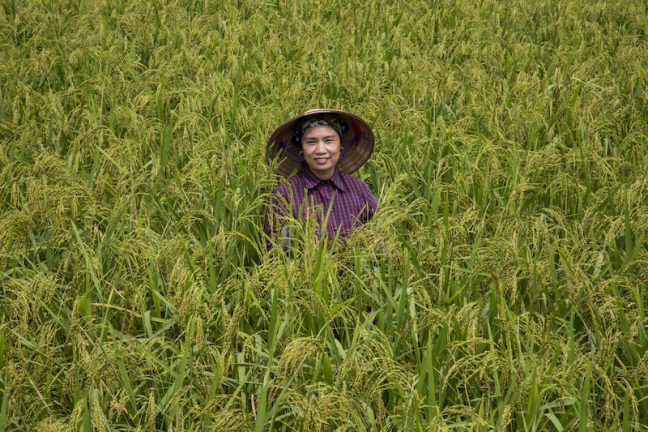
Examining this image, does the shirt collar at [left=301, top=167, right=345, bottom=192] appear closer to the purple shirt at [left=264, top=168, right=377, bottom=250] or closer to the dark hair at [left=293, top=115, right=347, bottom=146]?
the purple shirt at [left=264, top=168, right=377, bottom=250]

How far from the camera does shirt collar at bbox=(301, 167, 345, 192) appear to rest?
378cm

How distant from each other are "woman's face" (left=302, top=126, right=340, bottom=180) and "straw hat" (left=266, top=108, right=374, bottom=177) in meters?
0.09

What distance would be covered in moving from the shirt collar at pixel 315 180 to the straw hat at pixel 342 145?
0.12 m

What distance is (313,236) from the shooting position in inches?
122

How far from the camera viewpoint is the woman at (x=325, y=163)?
12.2 ft

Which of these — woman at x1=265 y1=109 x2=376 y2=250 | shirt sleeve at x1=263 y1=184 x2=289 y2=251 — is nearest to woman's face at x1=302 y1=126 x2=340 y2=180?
woman at x1=265 y1=109 x2=376 y2=250

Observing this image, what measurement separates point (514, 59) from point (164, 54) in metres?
2.65

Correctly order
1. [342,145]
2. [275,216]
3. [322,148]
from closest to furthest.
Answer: [275,216]
[322,148]
[342,145]

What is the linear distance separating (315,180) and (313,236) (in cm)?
73

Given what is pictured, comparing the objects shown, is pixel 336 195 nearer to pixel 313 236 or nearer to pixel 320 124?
pixel 320 124

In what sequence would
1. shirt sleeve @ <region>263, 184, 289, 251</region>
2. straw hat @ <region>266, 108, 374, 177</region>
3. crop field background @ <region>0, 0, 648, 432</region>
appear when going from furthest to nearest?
straw hat @ <region>266, 108, 374, 177</region> < shirt sleeve @ <region>263, 184, 289, 251</region> < crop field background @ <region>0, 0, 648, 432</region>

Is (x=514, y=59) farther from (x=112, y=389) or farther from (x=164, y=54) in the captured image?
(x=112, y=389)

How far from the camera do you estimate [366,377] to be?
2371mm

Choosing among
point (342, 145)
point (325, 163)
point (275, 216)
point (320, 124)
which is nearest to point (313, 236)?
point (275, 216)
